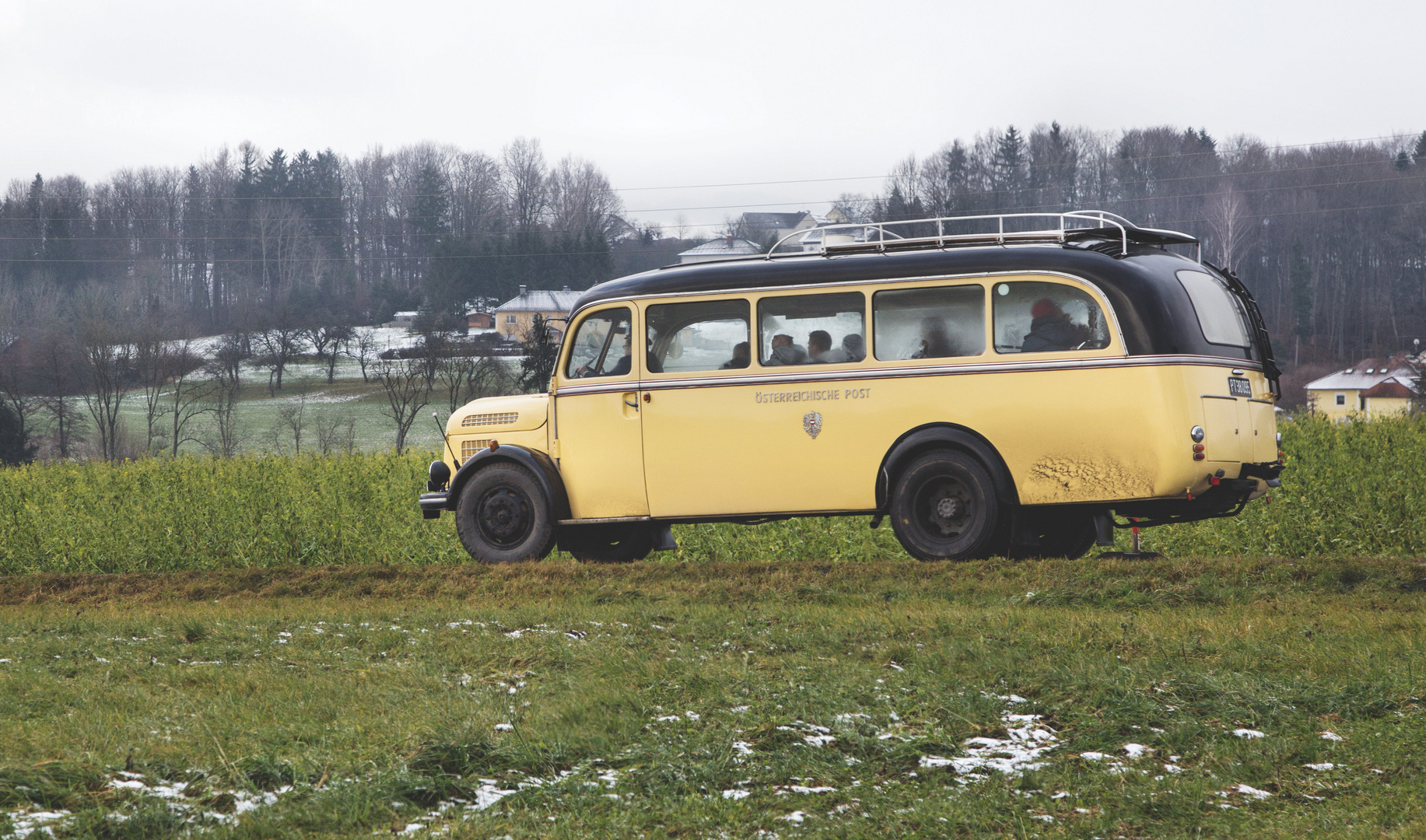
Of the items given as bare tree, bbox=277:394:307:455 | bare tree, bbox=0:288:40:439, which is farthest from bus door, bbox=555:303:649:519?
bare tree, bbox=277:394:307:455

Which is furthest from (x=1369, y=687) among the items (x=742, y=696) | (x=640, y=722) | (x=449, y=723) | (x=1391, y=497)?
(x=1391, y=497)

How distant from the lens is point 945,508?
36.3ft

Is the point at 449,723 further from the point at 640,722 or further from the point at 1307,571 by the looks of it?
the point at 1307,571

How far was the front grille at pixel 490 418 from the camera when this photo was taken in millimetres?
12828

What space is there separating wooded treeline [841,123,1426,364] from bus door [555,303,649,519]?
198 feet

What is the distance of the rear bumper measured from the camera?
1287 centimetres

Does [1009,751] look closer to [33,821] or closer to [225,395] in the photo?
[33,821]

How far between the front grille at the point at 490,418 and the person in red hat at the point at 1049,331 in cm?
497

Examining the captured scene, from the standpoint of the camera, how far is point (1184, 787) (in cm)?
479

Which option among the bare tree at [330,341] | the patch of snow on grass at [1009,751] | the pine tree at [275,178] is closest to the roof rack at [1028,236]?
the patch of snow on grass at [1009,751]

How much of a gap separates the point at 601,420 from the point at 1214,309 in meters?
5.41

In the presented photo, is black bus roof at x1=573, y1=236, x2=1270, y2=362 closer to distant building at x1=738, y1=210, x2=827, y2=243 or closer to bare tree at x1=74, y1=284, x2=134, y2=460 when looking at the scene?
distant building at x1=738, y1=210, x2=827, y2=243

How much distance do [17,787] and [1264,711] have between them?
496cm

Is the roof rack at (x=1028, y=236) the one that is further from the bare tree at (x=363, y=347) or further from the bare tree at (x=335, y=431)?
the bare tree at (x=363, y=347)
